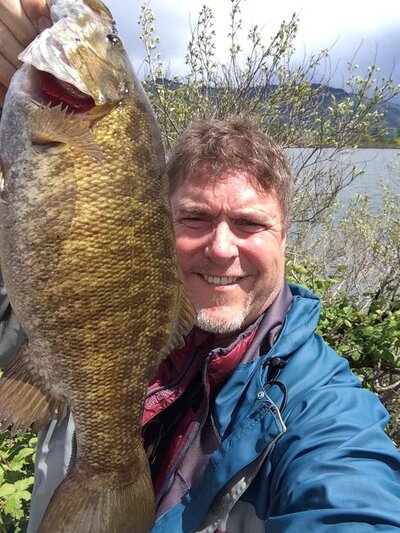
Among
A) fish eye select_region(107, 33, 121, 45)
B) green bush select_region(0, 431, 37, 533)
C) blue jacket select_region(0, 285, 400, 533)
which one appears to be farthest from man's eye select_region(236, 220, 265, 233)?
green bush select_region(0, 431, 37, 533)

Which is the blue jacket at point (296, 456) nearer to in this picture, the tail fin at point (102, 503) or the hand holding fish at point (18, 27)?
the tail fin at point (102, 503)

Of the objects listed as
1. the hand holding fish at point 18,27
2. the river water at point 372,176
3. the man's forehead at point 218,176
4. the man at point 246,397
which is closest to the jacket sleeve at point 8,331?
the man at point 246,397

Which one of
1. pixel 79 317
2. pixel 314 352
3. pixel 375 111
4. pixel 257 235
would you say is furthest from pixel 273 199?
pixel 375 111

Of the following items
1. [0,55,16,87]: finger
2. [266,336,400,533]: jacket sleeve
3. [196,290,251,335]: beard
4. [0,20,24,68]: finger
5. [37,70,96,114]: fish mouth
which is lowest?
[266,336,400,533]: jacket sleeve

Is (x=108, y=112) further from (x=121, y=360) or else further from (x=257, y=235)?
(x=257, y=235)

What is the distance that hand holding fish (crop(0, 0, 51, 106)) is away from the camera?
1.59 m

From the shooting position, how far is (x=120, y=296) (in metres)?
1.70

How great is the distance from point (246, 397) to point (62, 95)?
4.02 ft

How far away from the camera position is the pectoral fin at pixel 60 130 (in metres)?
1.57

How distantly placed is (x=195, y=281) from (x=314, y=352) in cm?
67

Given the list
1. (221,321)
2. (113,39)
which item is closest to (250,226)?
(221,321)

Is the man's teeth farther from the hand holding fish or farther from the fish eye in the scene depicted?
the hand holding fish

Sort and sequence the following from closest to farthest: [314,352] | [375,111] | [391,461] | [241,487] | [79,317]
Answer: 1. [79,317]
2. [391,461]
3. [241,487]
4. [314,352]
5. [375,111]

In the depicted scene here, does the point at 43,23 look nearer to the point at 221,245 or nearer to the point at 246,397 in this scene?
the point at 221,245
